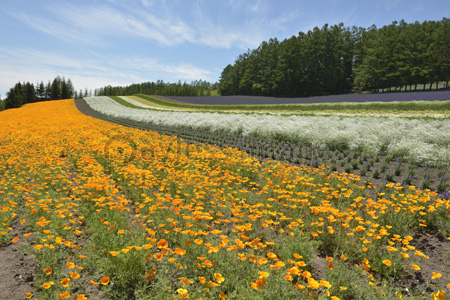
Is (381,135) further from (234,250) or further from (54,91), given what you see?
(54,91)

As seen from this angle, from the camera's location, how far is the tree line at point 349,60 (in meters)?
46.0

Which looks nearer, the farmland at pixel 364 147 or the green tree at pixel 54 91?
the farmland at pixel 364 147

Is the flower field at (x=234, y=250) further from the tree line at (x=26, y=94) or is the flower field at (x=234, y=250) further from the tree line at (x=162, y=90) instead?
the tree line at (x=162, y=90)

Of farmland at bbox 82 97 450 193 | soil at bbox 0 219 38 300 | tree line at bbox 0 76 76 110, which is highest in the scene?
tree line at bbox 0 76 76 110

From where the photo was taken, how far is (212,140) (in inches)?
561

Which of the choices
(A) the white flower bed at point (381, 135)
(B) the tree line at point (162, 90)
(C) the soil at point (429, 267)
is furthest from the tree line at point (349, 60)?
(C) the soil at point (429, 267)

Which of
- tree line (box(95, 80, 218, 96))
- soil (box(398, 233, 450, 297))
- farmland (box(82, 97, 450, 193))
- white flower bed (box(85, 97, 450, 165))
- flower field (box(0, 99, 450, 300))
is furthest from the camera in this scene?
tree line (box(95, 80, 218, 96))

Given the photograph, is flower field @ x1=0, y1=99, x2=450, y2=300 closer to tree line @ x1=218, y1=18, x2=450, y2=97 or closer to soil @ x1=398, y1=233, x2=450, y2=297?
soil @ x1=398, y1=233, x2=450, y2=297

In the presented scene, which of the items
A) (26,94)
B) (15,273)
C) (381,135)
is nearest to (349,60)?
(381,135)

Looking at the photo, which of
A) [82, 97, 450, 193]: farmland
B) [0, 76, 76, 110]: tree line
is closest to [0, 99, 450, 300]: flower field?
[82, 97, 450, 193]: farmland

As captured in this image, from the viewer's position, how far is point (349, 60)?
55.0m

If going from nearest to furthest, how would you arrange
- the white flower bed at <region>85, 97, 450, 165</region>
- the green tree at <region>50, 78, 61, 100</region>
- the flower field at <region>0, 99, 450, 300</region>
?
the flower field at <region>0, 99, 450, 300</region>, the white flower bed at <region>85, 97, 450, 165</region>, the green tree at <region>50, 78, 61, 100</region>

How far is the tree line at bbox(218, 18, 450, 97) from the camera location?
4597cm

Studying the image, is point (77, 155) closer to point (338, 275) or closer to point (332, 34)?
point (338, 275)
